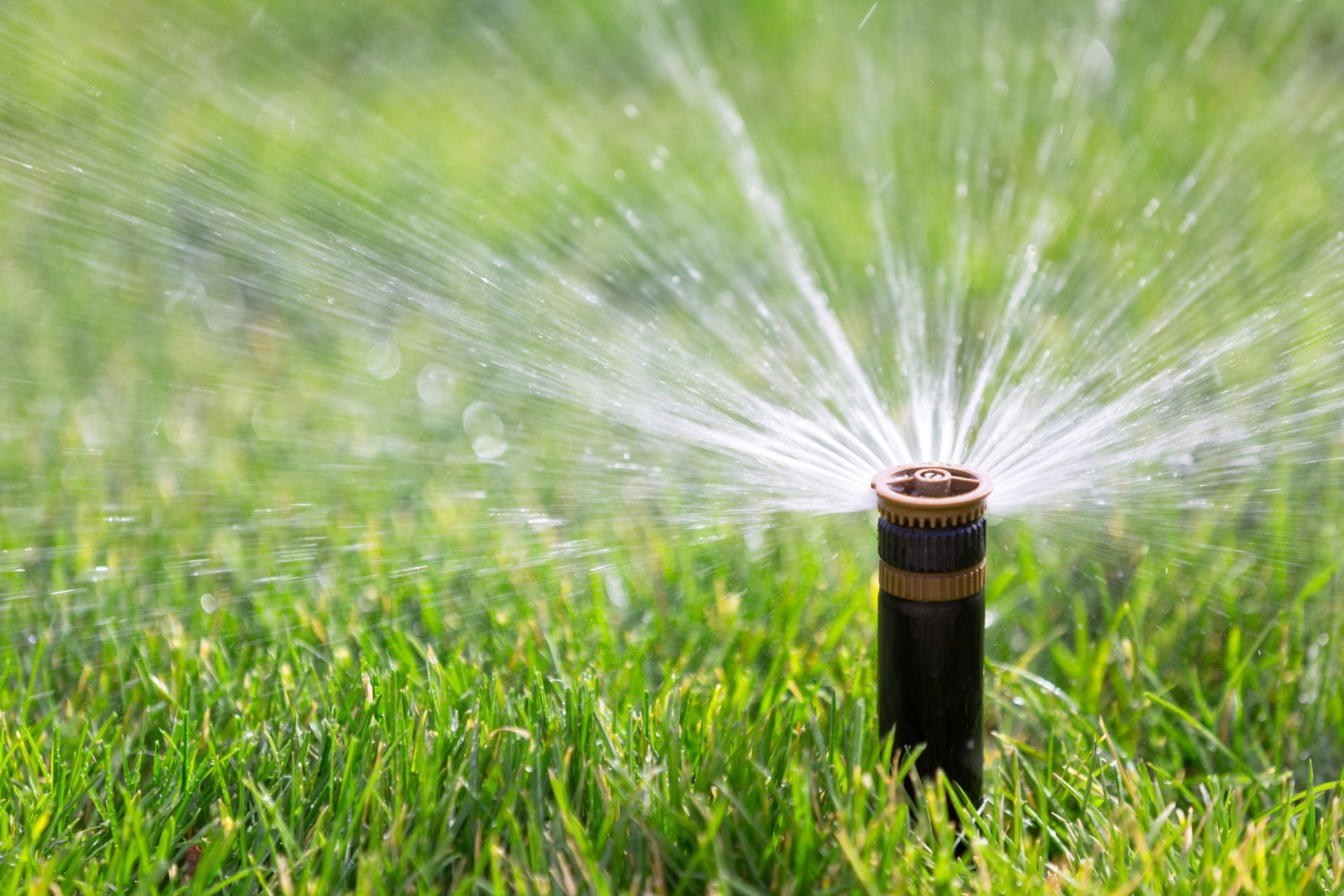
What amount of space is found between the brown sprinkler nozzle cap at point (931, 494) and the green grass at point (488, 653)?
1.08 feet

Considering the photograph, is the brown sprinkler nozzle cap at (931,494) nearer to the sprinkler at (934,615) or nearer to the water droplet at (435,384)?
the sprinkler at (934,615)

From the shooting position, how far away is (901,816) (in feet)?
5.09

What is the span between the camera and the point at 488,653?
7.48 ft

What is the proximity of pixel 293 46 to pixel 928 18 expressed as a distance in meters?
2.36

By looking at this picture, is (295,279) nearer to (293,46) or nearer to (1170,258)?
(293,46)

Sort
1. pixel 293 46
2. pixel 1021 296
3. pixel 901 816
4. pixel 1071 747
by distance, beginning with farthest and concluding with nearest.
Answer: pixel 293 46 → pixel 1021 296 → pixel 1071 747 → pixel 901 816

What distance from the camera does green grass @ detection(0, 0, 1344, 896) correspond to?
1641 millimetres

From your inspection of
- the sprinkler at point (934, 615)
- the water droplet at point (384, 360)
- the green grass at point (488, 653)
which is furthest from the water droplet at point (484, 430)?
the sprinkler at point (934, 615)

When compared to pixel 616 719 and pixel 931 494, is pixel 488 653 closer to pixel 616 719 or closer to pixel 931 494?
pixel 616 719

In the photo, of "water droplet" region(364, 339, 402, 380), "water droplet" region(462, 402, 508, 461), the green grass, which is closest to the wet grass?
the green grass

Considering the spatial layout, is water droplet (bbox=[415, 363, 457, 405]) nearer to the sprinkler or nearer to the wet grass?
the wet grass

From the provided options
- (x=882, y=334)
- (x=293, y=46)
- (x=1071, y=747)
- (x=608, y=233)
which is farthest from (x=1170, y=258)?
(x=293, y=46)

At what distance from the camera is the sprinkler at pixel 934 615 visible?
1589mm

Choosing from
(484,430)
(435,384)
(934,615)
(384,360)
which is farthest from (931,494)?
(384,360)
